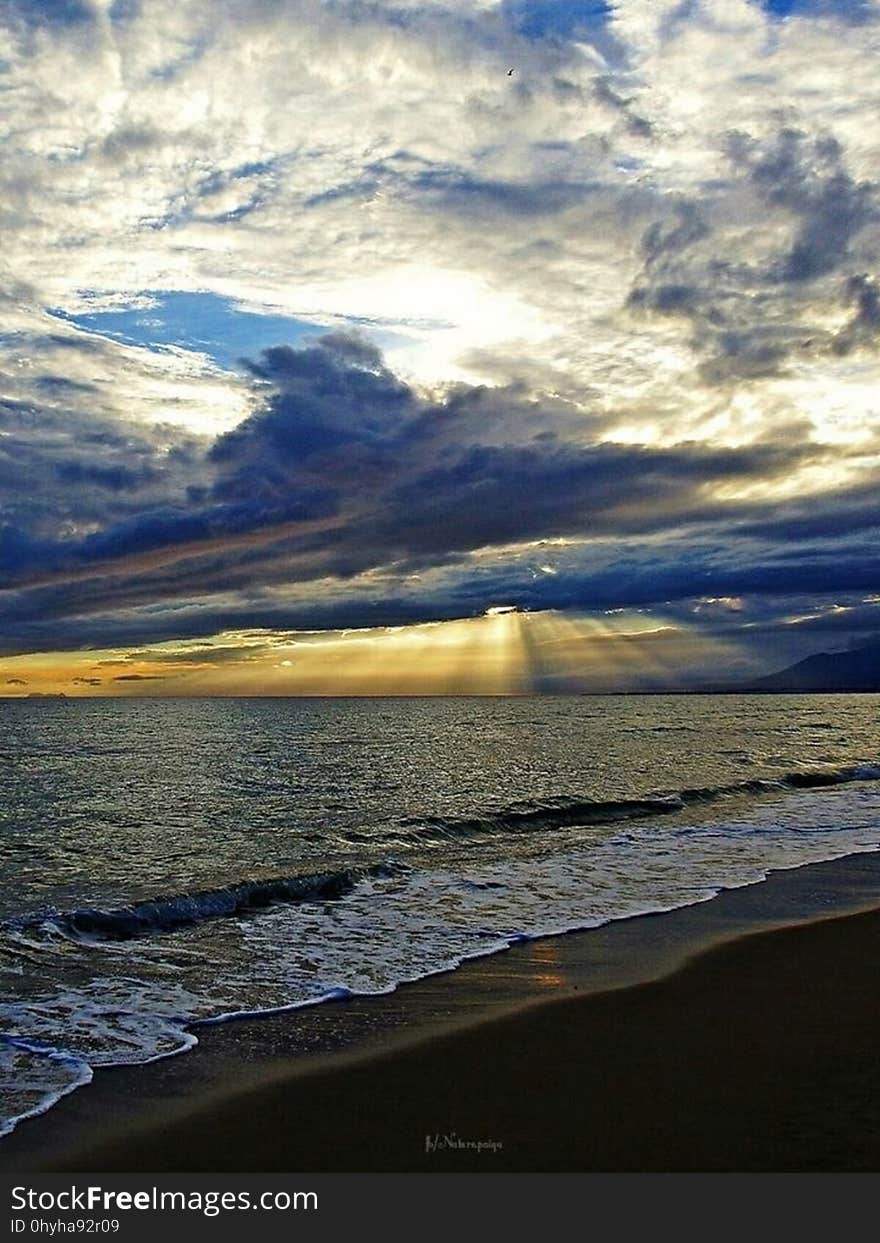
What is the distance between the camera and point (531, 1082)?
31.0 feet

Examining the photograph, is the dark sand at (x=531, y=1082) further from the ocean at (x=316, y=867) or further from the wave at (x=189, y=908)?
the wave at (x=189, y=908)

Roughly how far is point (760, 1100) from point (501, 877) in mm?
14095

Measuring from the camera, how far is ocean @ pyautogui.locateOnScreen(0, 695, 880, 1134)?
42.4 feet

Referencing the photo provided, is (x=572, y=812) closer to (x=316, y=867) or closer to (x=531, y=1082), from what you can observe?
(x=316, y=867)

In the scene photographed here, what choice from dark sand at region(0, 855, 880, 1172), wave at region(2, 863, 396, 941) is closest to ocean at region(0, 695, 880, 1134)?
wave at region(2, 863, 396, 941)

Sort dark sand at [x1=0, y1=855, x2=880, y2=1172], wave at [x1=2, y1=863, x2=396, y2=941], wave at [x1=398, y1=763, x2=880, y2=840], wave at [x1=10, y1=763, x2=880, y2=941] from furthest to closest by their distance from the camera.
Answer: wave at [x1=398, y1=763, x2=880, y2=840], wave at [x1=10, y1=763, x2=880, y2=941], wave at [x1=2, y1=863, x2=396, y2=941], dark sand at [x1=0, y1=855, x2=880, y2=1172]

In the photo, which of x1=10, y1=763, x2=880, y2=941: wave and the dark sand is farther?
x1=10, y1=763, x2=880, y2=941: wave

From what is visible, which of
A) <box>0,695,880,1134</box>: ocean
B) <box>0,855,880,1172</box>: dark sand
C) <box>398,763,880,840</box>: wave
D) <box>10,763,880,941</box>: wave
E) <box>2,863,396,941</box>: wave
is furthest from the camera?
<box>398,763,880,840</box>: wave

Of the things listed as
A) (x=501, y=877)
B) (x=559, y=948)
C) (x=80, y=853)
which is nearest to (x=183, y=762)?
(x=80, y=853)

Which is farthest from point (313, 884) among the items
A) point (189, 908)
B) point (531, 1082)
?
point (531, 1082)

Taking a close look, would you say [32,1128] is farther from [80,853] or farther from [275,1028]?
[80,853]

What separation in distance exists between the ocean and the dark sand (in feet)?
3.10

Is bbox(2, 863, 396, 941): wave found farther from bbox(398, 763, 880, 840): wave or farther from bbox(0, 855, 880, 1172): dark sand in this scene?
bbox(398, 763, 880, 840): wave

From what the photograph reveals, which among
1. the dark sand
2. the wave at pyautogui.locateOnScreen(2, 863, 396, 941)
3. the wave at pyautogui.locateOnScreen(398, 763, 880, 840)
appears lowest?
the wave at pyautogui.locateOnScreen(398, 763, 880, 840)
